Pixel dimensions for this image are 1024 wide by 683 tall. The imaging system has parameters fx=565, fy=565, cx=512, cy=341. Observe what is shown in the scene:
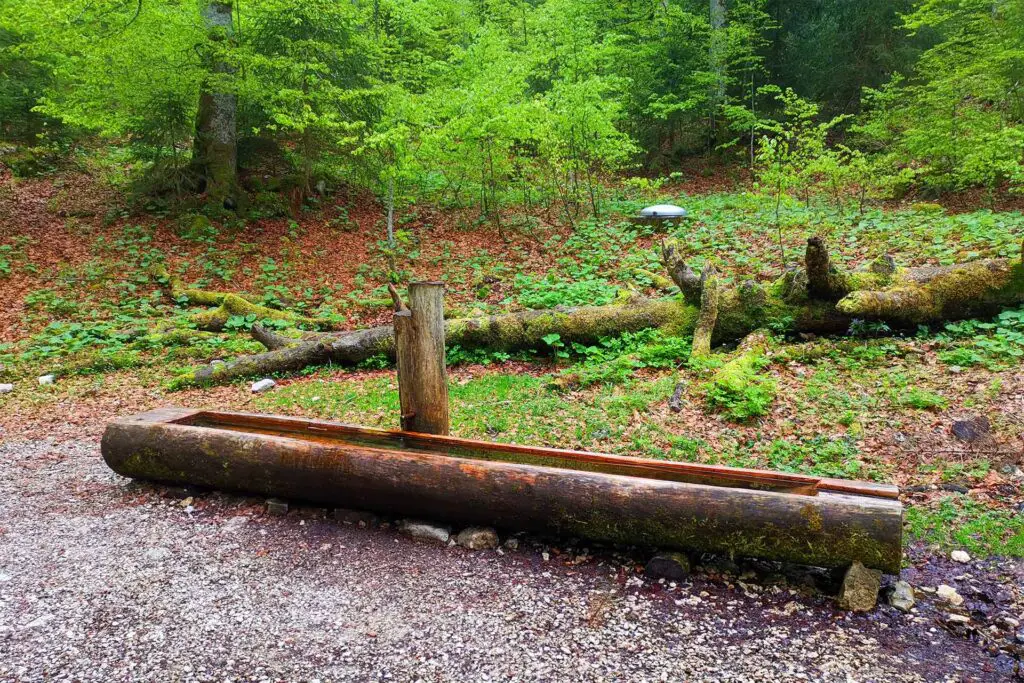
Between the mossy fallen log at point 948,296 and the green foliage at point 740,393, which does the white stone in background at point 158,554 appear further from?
the mossy fallen log at point 948,296

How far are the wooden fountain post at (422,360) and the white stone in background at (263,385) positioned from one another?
3.51 meters

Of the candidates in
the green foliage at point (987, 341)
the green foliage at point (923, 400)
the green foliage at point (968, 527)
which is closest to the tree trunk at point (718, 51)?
the green foliage at point (987, 341)

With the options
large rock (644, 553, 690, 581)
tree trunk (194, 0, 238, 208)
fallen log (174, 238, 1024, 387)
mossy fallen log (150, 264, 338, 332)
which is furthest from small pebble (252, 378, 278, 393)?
tree trunk (194, 0, 238, 208)

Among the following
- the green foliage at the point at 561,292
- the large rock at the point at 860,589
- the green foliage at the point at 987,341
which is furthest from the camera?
the green foliage at the point at 561,292

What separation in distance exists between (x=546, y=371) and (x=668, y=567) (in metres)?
3.89

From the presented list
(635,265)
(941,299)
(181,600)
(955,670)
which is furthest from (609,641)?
(635,265)

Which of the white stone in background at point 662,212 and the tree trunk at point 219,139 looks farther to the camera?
the tree trunk at point 219,139

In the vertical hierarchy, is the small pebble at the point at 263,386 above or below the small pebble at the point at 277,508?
above

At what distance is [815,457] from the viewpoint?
163 inches

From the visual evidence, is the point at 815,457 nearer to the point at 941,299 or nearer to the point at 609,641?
the point at 609,641

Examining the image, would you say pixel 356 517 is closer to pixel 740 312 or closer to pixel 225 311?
pixel 740 312

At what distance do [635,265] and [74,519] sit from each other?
27.7ft

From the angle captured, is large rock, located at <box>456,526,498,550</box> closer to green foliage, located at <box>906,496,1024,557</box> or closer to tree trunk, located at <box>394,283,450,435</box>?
tree trunk, located at <box>394,283,450,435</box>

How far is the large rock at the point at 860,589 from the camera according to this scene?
2705 mm
